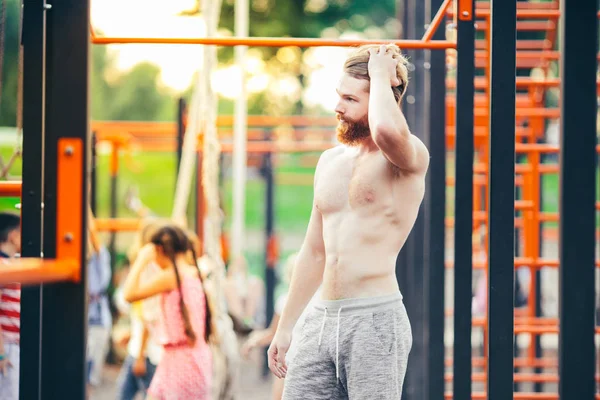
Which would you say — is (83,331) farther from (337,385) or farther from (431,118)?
(431,118)

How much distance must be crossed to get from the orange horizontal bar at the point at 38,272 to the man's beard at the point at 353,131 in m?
0.96

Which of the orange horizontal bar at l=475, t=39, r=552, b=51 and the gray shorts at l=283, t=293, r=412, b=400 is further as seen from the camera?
the orange horizontal bar at l=475, t=39, r=552, b=51

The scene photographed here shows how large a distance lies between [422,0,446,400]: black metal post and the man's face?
45.0 inches

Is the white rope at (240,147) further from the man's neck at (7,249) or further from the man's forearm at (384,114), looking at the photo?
the man's forearm at (384,114)

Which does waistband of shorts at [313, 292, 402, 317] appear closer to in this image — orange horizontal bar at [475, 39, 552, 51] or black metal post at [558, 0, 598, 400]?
black metal post at [558, 0, 598, 400]

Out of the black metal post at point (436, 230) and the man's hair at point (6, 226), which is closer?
the black metal post at point (436, 230)

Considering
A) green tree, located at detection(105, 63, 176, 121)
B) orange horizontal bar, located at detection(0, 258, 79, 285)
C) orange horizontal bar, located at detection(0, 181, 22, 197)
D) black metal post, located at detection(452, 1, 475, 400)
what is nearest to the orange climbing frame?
orange horizontal bar, located at detection(0, 258, 79, 285)

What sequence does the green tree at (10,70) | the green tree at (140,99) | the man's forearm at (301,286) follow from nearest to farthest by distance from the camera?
the man's forearm at (301,286)
the green tree at (10,70)
the green tree at (140,99)

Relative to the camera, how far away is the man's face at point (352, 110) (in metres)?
2.45

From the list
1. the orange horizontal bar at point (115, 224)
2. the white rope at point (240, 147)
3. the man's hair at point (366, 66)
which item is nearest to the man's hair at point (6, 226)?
the white rope at point (240, 147)

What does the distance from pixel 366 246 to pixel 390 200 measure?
0.15 meters

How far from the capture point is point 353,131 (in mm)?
2488

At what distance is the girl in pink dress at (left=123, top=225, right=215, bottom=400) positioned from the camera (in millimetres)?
3973

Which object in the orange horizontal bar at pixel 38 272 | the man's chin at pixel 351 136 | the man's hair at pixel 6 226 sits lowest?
the man's hair at pixel 6 226
